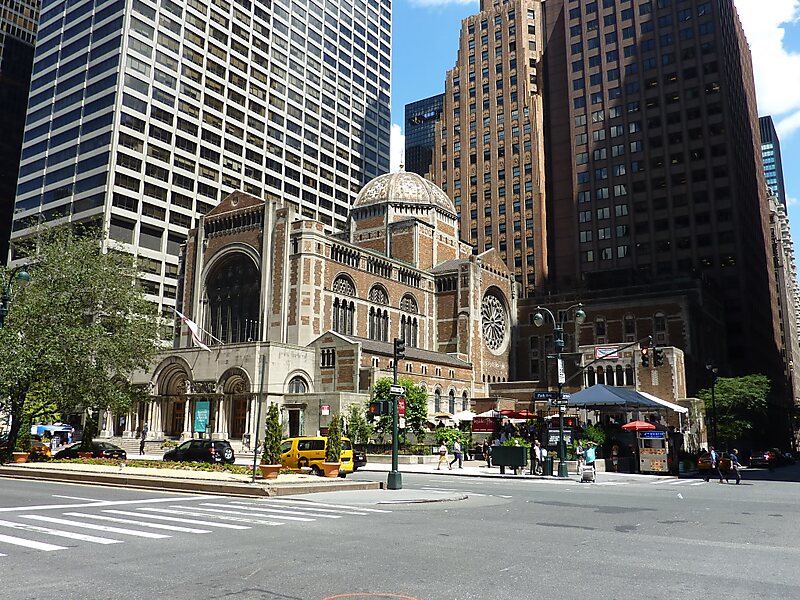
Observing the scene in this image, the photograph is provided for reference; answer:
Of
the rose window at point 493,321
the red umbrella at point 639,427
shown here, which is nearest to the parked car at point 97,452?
the red umbrella at point 639,427

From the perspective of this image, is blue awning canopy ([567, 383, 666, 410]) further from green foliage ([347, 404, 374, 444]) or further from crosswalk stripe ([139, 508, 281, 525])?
crosswalk stripe ([139, 508, 281, 525])

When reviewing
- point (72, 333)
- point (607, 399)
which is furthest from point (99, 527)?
point (607, 399)

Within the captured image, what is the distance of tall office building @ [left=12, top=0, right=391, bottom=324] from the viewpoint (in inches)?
3344

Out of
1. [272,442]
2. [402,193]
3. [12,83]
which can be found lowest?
[272,442]

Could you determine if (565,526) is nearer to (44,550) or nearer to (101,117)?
(44,550)

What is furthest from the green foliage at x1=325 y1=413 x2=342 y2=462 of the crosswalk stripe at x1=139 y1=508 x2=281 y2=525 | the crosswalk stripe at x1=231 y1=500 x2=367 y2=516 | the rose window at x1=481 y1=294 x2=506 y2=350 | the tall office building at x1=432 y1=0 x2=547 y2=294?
the tall office building at x1=432 y1=0 x2=547 y2=294

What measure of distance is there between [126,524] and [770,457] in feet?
155

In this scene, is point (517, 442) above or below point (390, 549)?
above

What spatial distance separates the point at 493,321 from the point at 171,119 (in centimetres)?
5035

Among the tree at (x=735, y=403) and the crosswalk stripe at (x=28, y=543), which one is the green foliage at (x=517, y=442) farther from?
the tree at (x=735, y=403)

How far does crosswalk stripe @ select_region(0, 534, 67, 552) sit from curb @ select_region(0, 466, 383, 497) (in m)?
9.13

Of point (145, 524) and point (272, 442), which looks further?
point (272, 442)

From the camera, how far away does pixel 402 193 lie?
85.6m

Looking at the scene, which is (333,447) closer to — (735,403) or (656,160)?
(735,403)
